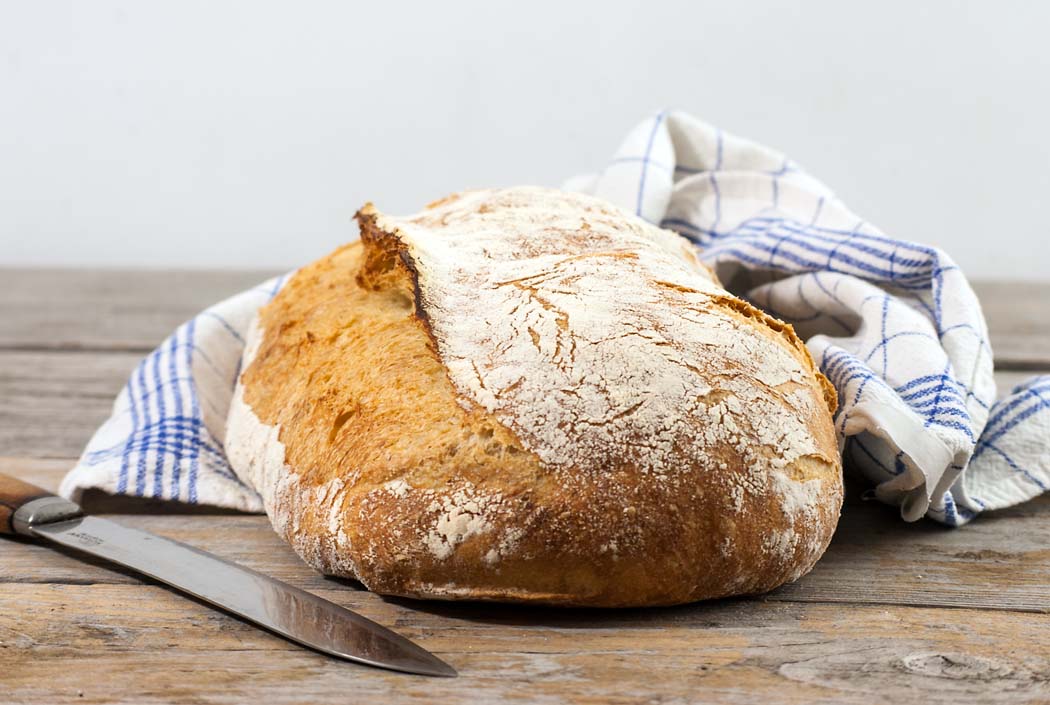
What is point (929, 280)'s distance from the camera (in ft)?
5.00

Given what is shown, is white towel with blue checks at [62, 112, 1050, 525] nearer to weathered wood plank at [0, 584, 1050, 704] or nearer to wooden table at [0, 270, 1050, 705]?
wooden table at [0, 270, 1050, 705]

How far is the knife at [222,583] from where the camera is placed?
0.95 metres

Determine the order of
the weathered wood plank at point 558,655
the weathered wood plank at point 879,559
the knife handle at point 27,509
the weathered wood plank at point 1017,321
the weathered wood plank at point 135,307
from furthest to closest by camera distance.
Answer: the weathered wood plank at point 135,307
the weathered wood plank at point 1017,321
the knife handle at point 27,509
the weathered wood plank at point 879,559
the weathered wood plank at point 558,655

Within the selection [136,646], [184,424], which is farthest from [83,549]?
[184,424]

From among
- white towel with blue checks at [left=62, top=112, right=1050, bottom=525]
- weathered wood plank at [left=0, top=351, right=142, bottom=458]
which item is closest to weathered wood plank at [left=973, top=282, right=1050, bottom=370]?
white towel with blue checks at [left=62, top=112, right=1050, bottom=525]

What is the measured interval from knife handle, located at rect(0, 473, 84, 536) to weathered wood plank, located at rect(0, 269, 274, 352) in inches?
36.1

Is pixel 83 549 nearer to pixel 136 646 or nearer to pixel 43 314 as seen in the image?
pixel 136 646

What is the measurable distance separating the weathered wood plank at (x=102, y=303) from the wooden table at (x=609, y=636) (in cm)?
98

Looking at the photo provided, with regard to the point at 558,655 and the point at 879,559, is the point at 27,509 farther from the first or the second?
the point at 879,559

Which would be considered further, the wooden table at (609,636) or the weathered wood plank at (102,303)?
the weathered wood plank at (102,303)

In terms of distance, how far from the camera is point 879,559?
118 centimetres

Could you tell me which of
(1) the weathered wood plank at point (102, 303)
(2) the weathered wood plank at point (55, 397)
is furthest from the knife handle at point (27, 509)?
(1) the weathered wood plank at point (102, 303)

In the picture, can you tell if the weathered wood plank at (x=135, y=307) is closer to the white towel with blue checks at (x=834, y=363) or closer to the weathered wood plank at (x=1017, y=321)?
the weathered wood plank at (x=1017, y=321)

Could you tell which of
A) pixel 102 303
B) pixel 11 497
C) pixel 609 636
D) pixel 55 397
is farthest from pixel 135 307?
pixel 609 636
